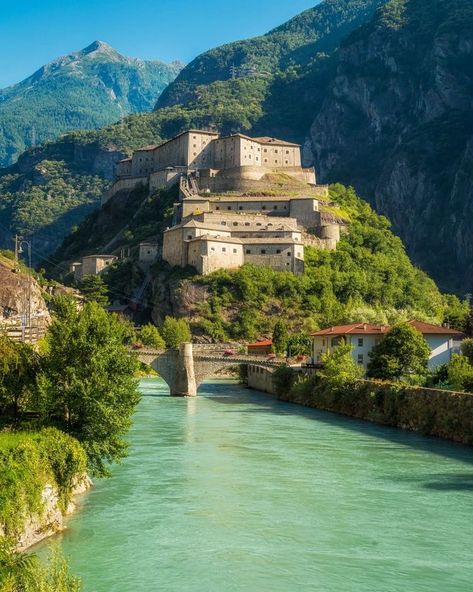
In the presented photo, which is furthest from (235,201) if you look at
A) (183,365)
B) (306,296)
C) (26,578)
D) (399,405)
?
(26,578)

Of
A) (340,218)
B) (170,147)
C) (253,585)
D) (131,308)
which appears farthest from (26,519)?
(170,147)

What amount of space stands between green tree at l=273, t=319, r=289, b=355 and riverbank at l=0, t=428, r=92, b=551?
75441 millimetres

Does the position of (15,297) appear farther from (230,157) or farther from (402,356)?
(230,157)

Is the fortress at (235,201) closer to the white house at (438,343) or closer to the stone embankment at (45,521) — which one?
the white house at (438,343)

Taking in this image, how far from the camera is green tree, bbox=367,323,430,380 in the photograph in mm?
65562

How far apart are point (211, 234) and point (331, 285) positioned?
1786 cm

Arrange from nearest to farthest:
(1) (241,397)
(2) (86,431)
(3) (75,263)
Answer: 1. (2) (86,431)
2. (1) (241,397)
3. (3) (75,263)

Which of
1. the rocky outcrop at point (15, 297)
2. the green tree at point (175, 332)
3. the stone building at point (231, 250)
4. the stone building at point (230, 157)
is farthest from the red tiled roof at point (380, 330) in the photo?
the stone building at point (230, 157)

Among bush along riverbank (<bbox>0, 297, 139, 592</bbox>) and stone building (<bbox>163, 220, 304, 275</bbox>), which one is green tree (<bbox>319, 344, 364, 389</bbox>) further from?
stone building (<bbox>163, 220, 304, 275</bbox>)

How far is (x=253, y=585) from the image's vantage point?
81.8 feet

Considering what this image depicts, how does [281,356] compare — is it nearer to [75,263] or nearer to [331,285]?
[331,285]

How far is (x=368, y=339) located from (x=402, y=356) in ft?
37.1

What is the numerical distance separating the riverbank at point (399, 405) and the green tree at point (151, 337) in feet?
115

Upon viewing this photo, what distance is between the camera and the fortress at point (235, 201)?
123125 millimetres
